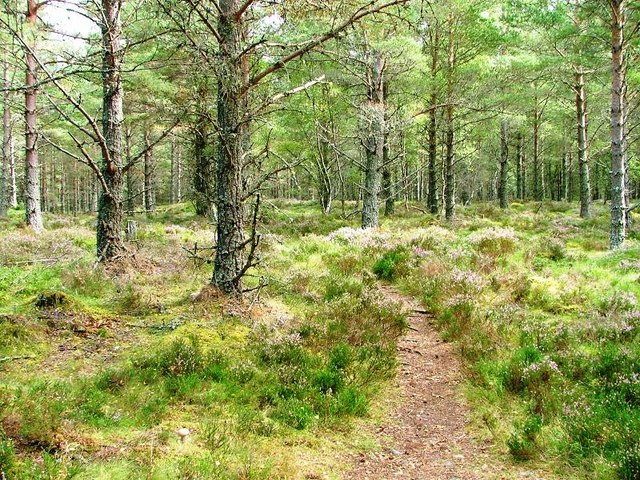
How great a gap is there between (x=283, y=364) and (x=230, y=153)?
3.37 meters

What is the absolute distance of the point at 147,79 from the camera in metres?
16.9

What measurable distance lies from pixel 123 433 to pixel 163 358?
4.30 feet

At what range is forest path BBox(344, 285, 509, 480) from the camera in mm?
4207

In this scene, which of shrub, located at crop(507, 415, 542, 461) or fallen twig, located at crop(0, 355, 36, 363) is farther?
fallen twig, located at crop(0, 355, 36, 363)

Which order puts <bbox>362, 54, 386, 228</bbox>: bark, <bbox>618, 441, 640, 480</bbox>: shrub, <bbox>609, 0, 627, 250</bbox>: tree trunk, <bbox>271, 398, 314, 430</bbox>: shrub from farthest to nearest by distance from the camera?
<bbox>362, 54, 386, 228</bbox>: bark
<bbox>609, 0, 627, 250</bbox>: tree trunk
<bbox>271, 398, 314, 430</bbox>: shrub
<bbox>618, 441, 640, 480</bbox>: shrub

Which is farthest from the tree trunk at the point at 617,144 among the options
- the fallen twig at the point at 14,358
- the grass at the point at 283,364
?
the fallen twig at the point at 14,358

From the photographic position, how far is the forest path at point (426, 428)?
4.21 meters

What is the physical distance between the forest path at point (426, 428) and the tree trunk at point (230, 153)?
10.0 ft

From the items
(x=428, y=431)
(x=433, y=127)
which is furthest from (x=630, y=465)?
(x=433, y=127)

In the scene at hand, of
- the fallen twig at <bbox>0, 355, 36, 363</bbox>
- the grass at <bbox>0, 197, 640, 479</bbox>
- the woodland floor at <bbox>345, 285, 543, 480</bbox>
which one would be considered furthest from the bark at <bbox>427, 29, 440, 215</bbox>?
the fallen twig at <bbox>0, 355, 36, 363</bbox>

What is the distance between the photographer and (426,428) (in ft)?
16.5

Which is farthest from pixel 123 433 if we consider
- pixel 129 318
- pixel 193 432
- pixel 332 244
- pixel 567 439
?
pixel 332 244

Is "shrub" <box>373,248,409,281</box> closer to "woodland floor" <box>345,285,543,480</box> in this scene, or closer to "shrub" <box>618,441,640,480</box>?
"woodland floor" <box>345,285,543,480</box>

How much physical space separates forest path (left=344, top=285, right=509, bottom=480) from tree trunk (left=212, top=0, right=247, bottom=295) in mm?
3052
